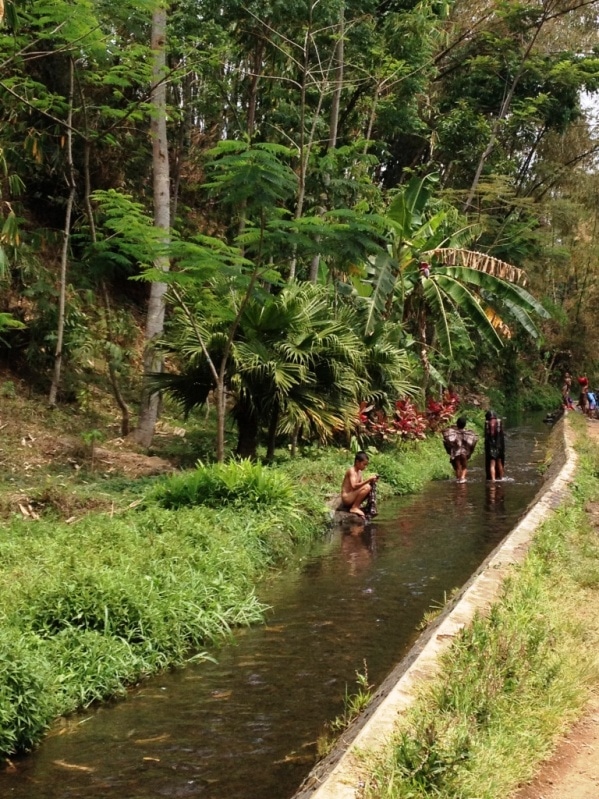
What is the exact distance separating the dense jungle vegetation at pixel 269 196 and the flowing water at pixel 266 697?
3703 mm

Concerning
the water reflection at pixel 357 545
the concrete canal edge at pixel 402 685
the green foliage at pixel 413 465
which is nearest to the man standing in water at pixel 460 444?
the green foliage at pixel 413 465

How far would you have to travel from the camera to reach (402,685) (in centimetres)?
441

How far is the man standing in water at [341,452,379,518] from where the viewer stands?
11.0 meters

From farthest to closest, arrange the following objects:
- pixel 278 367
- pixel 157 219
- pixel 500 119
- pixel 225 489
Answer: pixel 500 119 → pixel 157 219 → pixel 278 367 → pixel 225 489

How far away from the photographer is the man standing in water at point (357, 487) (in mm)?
11047

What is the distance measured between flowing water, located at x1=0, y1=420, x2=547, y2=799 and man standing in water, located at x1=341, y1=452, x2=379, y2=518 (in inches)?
60.0

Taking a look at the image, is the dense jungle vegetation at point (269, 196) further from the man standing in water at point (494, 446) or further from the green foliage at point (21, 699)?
the green foliage at point (21, 699)

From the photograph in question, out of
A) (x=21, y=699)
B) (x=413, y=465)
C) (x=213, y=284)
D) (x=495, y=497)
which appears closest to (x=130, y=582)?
(x=21, y=699)

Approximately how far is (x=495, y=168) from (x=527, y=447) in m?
10.1

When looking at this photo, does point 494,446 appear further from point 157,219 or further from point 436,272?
point 157,219

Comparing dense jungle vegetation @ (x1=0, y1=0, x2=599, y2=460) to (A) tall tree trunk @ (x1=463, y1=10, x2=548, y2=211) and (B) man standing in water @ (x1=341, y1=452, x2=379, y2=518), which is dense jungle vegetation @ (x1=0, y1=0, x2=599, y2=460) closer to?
(A) tall tree trunk @ (x1=463, y1=10, x2=548, y2=211)

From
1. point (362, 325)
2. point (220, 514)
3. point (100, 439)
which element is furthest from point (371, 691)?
point (362, 325)

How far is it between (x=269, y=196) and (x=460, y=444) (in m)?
7.49

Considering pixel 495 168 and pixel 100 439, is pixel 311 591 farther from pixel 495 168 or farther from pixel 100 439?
pixel 495 168
